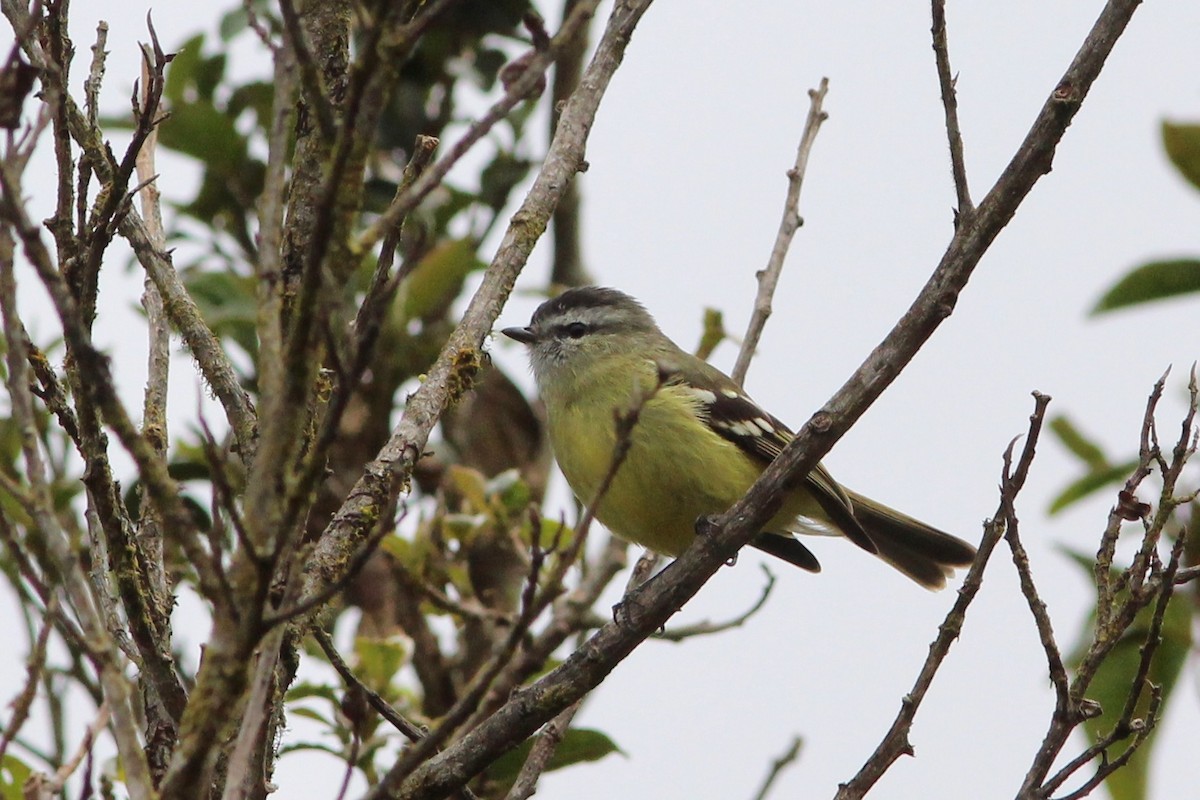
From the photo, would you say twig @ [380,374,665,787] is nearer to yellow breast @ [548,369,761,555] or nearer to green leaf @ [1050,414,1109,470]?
yellow breast @ [548,369,761,555]

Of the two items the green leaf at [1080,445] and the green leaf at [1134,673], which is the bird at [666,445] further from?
the green leaf at [1134,673]

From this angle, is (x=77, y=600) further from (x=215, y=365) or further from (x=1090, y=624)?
(x=1090, y=624)

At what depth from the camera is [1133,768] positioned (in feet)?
14.7

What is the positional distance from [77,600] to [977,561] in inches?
67.8

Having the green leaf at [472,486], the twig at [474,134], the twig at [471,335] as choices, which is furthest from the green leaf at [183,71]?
the twig at [474,134]

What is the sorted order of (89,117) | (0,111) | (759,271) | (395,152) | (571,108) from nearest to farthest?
1. (0,111)
2. (89,117)
3. (571,108)
4. (759,271)
5. (395,152)

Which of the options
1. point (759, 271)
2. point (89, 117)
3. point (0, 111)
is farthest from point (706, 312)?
point (0, 111)

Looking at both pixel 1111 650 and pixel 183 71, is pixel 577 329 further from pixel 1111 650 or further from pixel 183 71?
pixel 1111 650

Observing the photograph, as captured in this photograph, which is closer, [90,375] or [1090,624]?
[90,375]

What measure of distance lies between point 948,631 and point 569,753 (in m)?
1.65

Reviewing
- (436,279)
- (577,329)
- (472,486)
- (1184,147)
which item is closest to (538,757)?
(472,486)

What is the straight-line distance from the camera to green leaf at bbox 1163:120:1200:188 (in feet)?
16.1

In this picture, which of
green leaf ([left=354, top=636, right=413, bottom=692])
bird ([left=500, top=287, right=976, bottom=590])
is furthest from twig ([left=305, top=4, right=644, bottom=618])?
green leaf ([left=354, top=636, right=413, bottom=692])

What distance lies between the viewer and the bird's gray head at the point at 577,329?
5613 millimetres
